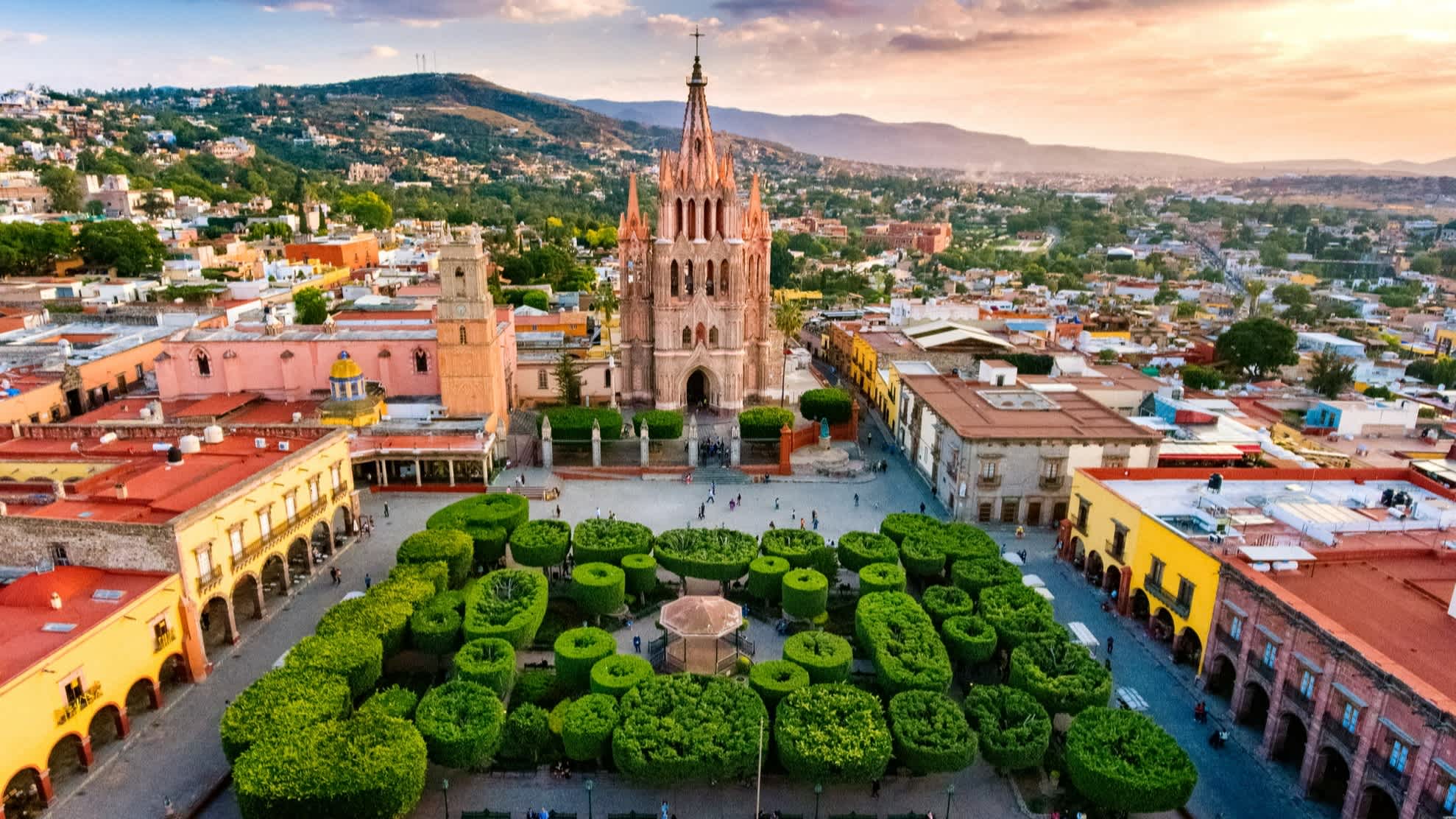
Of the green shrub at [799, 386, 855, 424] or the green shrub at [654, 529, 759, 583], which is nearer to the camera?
the green shrub at [654, 529, 759, 583]

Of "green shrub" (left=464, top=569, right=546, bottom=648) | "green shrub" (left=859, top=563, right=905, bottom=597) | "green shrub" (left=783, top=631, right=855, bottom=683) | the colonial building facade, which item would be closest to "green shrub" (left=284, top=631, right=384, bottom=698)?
"green shrub" (left=464, top=569, right=546, bottom=648)

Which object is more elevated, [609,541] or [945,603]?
[609,541]

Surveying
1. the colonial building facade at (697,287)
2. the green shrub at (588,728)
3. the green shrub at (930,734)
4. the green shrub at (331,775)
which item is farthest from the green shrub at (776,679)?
the colonial building facade at (697,287)

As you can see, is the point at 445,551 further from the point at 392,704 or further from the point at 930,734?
the point at 930,734

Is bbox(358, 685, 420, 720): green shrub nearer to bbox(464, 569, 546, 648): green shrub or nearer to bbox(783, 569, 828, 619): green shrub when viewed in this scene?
bbox(464, 569, 546, 648): green shrub

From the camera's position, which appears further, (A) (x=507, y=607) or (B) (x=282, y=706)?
(A) (x=507, y=607)

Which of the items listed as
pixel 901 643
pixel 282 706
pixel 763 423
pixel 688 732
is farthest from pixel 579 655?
pixel 763 423

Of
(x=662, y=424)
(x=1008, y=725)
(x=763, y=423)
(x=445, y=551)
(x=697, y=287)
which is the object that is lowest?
(x=1008, y=725)

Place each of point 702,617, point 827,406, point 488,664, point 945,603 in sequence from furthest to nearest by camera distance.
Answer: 1. point 827,406
2. point 945,603
3. point 702,617
4. point 488,664
